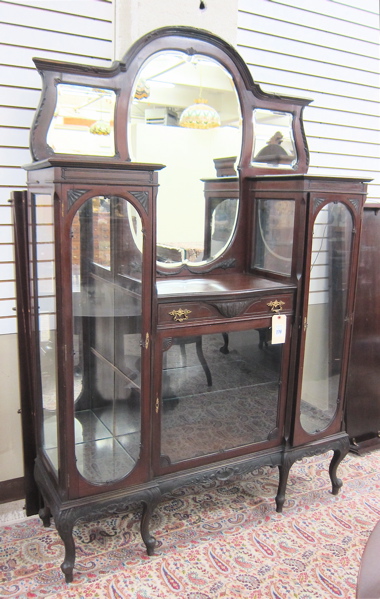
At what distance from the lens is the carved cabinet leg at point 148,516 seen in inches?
97.0

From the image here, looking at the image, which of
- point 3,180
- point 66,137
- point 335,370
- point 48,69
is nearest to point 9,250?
point 3,180

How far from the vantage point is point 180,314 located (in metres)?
Answer: 2.43

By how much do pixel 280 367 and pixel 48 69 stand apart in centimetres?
186

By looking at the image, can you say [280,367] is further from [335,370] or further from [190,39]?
[190,39]

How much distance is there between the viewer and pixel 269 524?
2785mm

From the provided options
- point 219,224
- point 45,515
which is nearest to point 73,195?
point 219,224

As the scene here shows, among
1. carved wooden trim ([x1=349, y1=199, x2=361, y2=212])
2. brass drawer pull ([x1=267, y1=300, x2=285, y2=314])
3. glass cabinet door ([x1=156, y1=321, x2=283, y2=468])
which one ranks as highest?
carved wooden trim ([x1=349, y1=199, x2=361, y2=212])

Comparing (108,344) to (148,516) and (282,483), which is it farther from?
(282,483)

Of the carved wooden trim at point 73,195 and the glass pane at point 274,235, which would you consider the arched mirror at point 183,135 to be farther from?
the carved wooden trim at point 73,195

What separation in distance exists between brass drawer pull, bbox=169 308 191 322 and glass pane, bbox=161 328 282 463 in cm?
11

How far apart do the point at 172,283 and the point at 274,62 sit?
1.70 m

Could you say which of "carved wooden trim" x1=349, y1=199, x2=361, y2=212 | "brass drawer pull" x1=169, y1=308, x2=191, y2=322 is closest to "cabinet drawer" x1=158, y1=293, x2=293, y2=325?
"brass drawer pull" x1=169, y1=308, x2=191, y2=322

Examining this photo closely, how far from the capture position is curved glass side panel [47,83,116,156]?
246cm

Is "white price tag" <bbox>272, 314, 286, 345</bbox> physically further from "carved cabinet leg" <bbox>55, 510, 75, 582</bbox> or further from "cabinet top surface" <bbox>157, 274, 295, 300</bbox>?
"carved cabinet leg" <bbox>55, 510, 75, 582</bbox>
